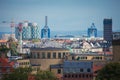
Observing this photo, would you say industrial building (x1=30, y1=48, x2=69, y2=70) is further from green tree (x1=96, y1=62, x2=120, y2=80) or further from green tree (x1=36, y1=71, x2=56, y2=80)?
green tree (x1=96, y1=62, x2=120, y2=80)

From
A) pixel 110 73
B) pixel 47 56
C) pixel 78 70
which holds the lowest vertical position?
pixel 78 70

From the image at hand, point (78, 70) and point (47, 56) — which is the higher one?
point (47, 56)

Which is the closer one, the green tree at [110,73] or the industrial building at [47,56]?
the green tree at [110,73]

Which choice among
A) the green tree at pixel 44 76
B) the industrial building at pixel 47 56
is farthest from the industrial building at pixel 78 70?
the industrial building at pixel 47 56

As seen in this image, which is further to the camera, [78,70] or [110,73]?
[78,70]

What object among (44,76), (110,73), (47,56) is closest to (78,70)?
(44,76)

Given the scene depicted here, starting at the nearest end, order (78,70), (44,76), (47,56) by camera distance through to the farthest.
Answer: (44,76) → (78,70) → (47,56)

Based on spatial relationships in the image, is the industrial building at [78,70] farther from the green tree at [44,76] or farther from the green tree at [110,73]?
the green tree at [110,73]

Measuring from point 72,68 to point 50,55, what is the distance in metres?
14.7

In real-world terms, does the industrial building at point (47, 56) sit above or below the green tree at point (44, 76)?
above

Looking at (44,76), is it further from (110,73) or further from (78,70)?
(110,73)

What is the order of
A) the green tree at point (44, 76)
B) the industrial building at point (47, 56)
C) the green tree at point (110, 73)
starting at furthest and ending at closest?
1. the industrial building at point (47, 56)
2. the green tree at point (44, 76)
3. the green tree at point (110, 73)

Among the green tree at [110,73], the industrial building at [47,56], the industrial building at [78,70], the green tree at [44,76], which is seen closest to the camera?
the green tree at [110,73]

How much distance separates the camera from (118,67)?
67438mm
